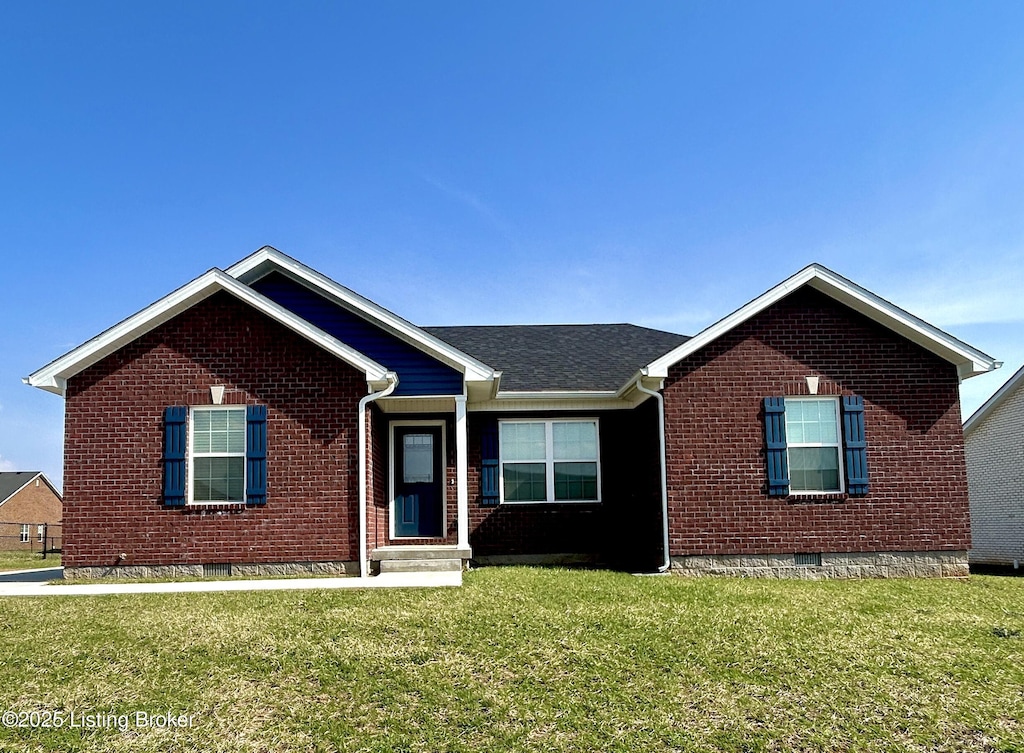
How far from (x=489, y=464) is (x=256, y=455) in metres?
4.31

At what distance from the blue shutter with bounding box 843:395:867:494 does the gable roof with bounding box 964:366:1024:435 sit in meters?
7.41

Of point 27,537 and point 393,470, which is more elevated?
point 393,470

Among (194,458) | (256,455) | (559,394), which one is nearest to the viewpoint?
(256,455)

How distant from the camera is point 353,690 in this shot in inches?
286

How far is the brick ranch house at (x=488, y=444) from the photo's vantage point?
12.6 m

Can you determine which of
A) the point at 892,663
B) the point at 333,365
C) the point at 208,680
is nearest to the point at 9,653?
the point at 208,680

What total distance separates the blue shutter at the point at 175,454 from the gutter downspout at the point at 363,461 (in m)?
2.57

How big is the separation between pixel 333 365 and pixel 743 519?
668 cm

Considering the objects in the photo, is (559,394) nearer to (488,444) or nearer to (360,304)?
(488,444)

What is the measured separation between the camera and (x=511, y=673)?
299 inches

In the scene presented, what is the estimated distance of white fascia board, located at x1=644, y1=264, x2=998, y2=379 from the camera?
1345 centimetres

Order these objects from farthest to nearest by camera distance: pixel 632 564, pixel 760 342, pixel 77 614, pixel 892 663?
pixel 632 564 < pixel 760 342 < pixel 77 614 < pixel 892 663

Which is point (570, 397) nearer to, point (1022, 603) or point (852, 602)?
point (852, 602)

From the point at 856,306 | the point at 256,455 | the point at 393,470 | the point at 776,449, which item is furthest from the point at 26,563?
the point at 856,306
